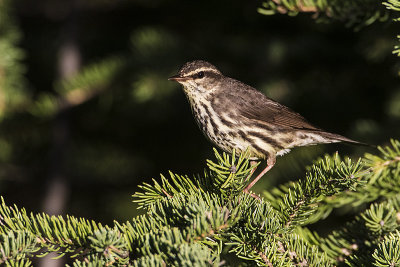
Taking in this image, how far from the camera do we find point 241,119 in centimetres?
506

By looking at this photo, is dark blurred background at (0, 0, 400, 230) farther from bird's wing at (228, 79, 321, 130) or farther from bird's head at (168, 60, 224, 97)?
bird's head at (168, 60, 224, 97)

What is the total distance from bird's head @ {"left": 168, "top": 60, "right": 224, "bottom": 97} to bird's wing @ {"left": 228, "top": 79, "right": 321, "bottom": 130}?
295 millimetres

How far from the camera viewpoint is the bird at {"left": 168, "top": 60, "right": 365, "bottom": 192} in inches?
193

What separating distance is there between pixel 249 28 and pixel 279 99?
1.23 meters

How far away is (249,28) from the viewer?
6.70 m

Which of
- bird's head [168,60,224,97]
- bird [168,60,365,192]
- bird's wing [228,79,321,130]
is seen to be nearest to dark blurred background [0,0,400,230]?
bird [168,60,365,192]

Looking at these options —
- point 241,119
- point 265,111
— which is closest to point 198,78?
point 241,119

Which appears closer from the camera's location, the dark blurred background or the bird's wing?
the bird's wing

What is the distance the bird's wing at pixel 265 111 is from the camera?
521cm

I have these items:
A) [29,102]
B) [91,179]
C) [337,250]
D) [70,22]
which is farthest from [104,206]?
[337,250]

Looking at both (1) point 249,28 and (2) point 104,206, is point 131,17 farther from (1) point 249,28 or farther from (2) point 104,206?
(2) point 104,206

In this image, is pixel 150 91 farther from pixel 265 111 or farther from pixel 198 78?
pixel 265 111

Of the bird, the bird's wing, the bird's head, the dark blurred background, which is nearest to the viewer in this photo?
the bird

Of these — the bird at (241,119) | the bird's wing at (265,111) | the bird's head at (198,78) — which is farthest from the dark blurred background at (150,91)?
the bird's head at (198,78)
